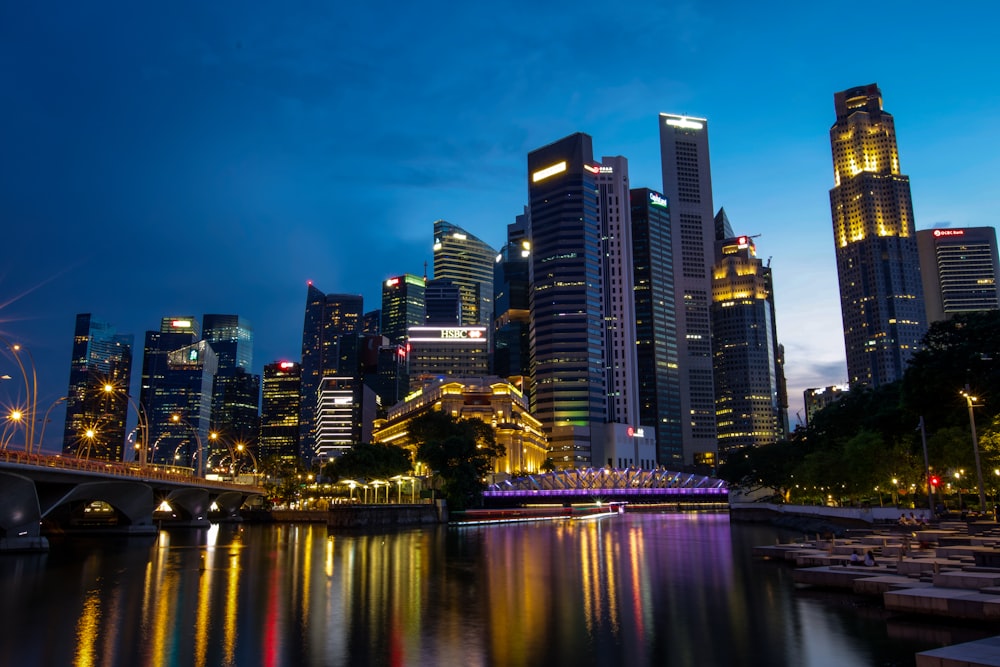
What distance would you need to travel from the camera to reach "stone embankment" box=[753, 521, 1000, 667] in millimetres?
17234

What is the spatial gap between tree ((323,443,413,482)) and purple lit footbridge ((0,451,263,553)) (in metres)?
17.0

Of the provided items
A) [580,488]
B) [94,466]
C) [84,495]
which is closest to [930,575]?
[84,495]

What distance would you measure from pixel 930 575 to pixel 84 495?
74.8 meters

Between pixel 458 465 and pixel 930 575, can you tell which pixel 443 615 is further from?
pixel 458 465

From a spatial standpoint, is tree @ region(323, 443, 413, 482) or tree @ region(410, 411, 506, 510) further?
tree @ region(323, 443, 413, 482)

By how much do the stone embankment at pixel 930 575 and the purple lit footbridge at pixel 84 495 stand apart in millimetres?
57358

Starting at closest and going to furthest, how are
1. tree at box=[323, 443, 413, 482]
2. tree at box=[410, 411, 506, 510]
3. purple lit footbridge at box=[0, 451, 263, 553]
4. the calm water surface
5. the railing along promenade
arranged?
the calm water surface < the railing along promenade < purple lit footbridge at box=[0, 451, 263, 553] < tree at box=[410, 411, 506, 510] < tree at box=[323, 443, 413, 482]

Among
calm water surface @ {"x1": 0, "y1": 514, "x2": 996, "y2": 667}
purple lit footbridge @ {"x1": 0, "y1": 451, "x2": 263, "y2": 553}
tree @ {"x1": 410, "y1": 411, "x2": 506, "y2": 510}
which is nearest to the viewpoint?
calm water surface @ {"x1": 0, "y1": 514, "x2": 996, "y2": 667}

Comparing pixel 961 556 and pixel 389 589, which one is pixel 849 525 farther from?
pixel 389 589

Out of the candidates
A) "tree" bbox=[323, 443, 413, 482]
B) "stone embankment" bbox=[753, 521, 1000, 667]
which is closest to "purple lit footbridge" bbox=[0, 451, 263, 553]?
"tree" bbox=[323, 443, 413, 482]

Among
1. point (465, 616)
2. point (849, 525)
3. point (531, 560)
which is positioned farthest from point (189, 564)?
point (849, 525)

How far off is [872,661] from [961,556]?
18545mm

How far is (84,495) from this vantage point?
74562 mm

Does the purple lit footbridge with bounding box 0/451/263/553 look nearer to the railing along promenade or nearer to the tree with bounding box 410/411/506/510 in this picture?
the railing along promenade
